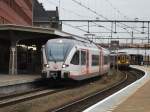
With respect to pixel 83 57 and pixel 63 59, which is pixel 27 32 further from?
pixel 63 59

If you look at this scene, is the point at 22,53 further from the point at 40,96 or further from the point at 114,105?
the point at 114,105

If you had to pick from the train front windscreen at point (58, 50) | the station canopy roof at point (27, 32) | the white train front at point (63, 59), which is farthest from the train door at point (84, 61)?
the station canopy roof at point (27, 32)

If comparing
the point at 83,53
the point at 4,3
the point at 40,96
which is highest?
the point at 4,3

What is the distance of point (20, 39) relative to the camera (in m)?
41.2

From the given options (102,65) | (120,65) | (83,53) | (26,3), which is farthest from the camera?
(26,3)

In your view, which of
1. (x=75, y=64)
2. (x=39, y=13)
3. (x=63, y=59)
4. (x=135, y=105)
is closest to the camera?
(x=135, y=105)

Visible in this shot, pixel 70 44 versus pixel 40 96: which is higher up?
pixel 70 44

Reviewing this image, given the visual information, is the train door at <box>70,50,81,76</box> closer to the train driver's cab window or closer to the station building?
the train driver's cab window

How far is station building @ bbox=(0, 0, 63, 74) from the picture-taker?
127 ft

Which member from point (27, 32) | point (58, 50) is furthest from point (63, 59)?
point (27, 32)

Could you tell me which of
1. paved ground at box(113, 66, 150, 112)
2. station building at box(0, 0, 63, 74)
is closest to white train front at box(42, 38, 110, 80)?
station building at box(0, 0, 63, 74)

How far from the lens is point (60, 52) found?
32312 mm

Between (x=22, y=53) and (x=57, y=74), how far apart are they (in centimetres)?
2189

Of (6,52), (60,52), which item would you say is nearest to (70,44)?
(60,52)
